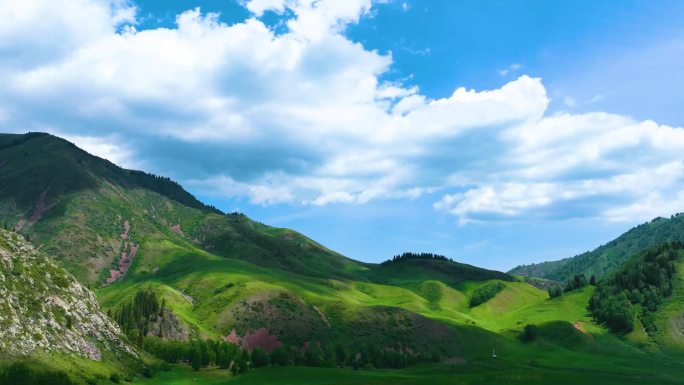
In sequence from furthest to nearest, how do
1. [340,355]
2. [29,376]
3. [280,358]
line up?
[340,355] < [280,358] < [29,376]

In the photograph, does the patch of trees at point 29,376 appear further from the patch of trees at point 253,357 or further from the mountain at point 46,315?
the patch of trees at point 253,357

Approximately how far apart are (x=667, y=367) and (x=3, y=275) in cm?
18579

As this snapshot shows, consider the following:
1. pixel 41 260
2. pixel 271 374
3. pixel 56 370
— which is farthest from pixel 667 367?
pixel 41 260

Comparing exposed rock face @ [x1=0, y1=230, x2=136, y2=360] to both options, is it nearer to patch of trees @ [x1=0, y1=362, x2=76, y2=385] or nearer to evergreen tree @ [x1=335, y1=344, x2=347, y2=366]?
patch of trees @ [x1=0, y1=362, x2=76, y2=385]

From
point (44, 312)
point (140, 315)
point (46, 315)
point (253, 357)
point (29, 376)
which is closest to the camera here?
point (29, 376)

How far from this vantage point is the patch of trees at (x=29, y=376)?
79.2 metres

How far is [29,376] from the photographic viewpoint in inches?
3194

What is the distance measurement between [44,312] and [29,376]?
2511 centimetres

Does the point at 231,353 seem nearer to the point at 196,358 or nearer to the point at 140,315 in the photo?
the point at 196,358

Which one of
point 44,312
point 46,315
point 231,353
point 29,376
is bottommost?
point 231,353

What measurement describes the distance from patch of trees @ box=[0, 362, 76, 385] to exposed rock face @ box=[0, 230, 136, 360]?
648cm

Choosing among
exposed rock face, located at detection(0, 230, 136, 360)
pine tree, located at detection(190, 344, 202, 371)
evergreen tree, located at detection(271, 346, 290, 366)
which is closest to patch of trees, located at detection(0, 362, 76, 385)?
exposed rock face, located at detection(0, 230, 136, 360)

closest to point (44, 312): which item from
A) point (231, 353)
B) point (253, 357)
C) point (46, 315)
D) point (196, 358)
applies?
point (46, 315)

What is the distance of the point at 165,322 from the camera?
15625 cm
